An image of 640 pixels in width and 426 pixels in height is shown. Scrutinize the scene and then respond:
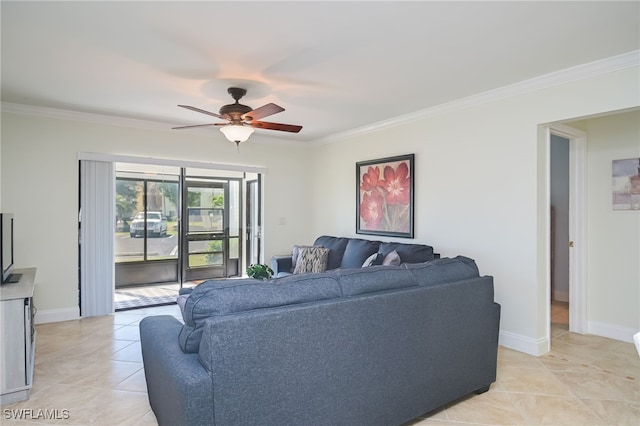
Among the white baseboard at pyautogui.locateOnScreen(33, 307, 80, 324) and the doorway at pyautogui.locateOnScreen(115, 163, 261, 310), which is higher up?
the doorway at pyautogui.locateOnScreen(115, 163, 261, 310)

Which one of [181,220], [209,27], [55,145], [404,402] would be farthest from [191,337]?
[181,220]

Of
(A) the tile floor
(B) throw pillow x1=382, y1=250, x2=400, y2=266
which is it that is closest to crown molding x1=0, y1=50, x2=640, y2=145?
(B) throw pillow x1=382, y1=250, x2=400, y2=266

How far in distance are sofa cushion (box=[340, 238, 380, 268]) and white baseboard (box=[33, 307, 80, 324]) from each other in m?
3.34

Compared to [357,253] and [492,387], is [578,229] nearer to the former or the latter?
[492,387]

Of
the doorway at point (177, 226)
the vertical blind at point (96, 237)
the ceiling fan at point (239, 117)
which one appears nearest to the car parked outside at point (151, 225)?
the doorway at point (177, 226)

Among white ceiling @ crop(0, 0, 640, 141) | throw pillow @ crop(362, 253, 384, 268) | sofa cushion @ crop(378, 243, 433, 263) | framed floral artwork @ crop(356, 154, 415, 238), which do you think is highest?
white ceiling @ crop(0, 0, 640, 141)

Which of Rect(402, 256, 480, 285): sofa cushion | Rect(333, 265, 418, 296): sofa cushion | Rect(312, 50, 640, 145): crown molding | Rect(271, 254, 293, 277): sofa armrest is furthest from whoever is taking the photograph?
Rect(271, 254, 293, 277): sofa armrest

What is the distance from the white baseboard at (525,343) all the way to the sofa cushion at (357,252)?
1671 millimetres

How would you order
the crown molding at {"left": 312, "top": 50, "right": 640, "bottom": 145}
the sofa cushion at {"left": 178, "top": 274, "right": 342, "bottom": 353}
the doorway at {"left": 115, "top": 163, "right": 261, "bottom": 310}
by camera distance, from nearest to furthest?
1. the sofa cushion at {"left": 178, "top": 274, "right": 342, "bottom": 353}
2. the crown molding at {"left": 312, "top": 50, "right": 640, "bottom": 145}
3. the doorway at {"left": 115, "top": 163, "right": 261, "bottom": 310}

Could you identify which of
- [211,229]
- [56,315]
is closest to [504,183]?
[211,229]

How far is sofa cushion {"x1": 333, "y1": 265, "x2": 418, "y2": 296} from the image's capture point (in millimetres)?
2129

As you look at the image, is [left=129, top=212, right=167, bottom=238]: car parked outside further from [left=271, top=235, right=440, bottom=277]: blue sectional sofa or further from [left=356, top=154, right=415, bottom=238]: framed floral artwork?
[left=356, top=154, right=415, bottom=238]: framed floral artwork

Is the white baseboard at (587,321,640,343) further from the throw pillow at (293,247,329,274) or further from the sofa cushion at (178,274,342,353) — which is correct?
the sofa cushion at (178,274,342,353)

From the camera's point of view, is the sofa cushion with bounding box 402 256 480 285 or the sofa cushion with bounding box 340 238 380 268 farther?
the sofa cushion with bounding box 340 238 380 268
